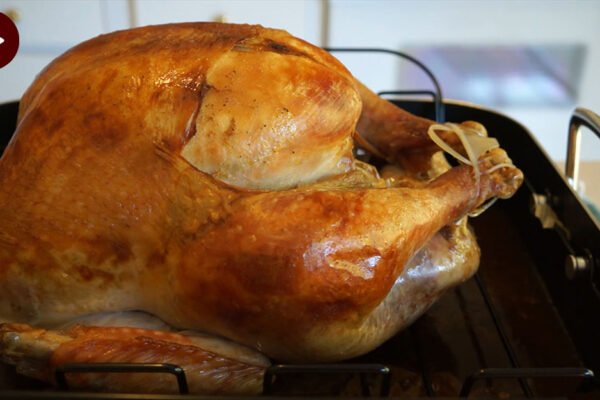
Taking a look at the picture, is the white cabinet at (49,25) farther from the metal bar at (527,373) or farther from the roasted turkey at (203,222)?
the metal bar at (527,373)

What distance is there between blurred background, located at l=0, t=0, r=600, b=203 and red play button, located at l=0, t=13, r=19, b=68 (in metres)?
1.07

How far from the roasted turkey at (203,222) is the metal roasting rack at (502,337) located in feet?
0.20

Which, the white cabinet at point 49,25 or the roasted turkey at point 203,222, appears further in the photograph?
the white cabinet at point 49,25

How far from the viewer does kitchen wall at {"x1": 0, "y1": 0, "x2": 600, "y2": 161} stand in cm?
190

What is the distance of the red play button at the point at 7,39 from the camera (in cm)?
86

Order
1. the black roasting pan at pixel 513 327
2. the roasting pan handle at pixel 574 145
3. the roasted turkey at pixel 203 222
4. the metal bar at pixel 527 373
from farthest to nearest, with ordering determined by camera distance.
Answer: the roasting pan handle at pixel 574 145
the black roasting pan at pixel 513 327
the roasted turkey at pixel 203 222
the metal bar at pixel 527 373

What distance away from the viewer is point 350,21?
6.35 feet

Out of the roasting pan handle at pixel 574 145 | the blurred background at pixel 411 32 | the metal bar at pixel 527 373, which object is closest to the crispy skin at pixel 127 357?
the metal bar at pixel 527 373

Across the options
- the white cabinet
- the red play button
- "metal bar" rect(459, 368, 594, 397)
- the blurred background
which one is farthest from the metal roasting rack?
the white cabinet

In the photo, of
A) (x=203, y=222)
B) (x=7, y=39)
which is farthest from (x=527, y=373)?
(x=7, y=39)

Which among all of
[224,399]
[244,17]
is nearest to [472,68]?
[244,17]

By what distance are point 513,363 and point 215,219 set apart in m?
0.48

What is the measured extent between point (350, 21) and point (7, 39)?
1.25m

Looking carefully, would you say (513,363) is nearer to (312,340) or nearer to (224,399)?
(312,340)
